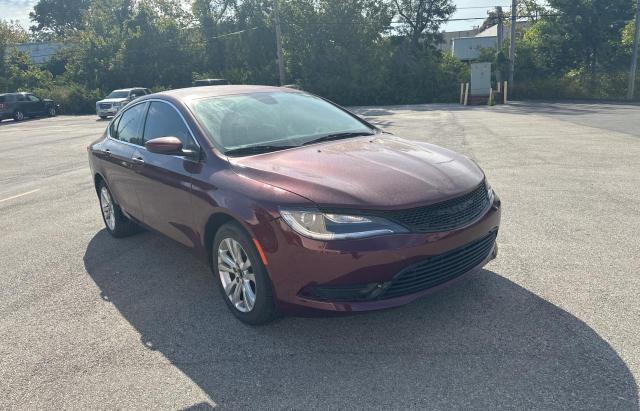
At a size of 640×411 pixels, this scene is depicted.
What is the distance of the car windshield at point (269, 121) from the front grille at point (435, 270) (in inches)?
59.2

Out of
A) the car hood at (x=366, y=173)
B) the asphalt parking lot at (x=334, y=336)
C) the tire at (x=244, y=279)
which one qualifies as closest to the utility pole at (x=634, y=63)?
the asphalt parking lot at (x=334, y=336)

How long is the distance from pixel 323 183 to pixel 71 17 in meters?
87.9

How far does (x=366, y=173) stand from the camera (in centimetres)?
341

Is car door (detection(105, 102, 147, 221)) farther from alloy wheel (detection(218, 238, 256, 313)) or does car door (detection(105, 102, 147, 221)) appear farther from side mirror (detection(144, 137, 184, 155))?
alloy wheel (detection(218, 238, 256, 313))

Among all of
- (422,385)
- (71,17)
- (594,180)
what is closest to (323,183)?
(422,385)

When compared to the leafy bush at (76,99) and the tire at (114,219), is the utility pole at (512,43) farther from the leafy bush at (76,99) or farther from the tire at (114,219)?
the tire at (114,219)

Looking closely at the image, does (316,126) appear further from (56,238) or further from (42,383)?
(56,238)

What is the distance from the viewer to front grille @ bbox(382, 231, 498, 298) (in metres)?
3.13

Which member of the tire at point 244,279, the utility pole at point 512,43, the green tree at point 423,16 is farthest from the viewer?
the green tree at point 423,16

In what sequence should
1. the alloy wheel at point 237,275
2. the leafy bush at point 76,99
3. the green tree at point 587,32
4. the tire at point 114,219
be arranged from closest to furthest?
the alloy wheel at point 237,275
the tire at point 114,219
the green tree at point 587,32
the leafy bush at point 76,99

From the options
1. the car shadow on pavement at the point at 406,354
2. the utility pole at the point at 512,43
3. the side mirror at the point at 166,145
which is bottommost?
the car shadow on pavement at the point at 406,354

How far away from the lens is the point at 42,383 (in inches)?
124

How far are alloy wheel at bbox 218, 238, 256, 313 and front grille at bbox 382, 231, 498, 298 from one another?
3.20 ft

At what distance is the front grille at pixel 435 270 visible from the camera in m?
3.13
